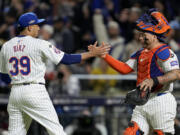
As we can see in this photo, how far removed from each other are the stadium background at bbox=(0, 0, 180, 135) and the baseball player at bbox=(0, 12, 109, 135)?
1290 mm

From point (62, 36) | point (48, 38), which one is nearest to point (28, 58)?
point (48, 38)

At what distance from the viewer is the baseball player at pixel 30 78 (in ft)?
19.7

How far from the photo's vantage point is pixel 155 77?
5648 millimetres

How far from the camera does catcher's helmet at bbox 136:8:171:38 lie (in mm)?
5895

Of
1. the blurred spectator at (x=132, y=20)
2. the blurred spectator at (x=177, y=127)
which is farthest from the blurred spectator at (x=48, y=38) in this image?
the blurred spectator at (x=177, y=127)

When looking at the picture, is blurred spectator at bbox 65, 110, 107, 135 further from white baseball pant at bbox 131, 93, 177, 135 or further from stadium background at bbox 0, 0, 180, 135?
white baseball pant at bbox 131, 93, 177, 135

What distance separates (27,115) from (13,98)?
36cm

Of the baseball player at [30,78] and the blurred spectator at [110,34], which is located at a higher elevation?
the blurred spectator at [110,34]

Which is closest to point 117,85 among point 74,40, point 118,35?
point 118,35

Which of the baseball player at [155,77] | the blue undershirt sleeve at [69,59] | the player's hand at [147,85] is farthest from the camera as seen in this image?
the blue undershirt sleeve at [69,59]

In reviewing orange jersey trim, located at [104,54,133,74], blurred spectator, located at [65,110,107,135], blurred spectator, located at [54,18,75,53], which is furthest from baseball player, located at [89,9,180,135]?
blurred spectator, located at [54,18,75,53]

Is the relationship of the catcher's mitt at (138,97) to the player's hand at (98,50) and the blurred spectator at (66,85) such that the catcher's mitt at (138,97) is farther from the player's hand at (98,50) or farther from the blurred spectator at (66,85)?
the blurred spectator at (66,85)

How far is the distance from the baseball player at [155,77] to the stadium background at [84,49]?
187cm

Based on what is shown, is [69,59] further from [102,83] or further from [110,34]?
[110,34]
